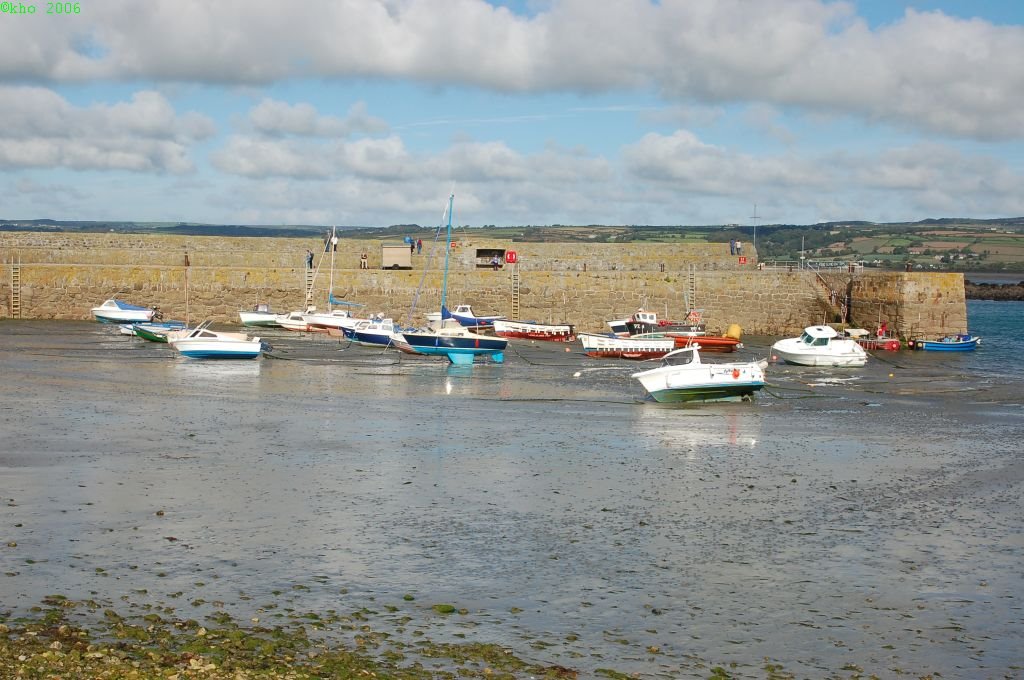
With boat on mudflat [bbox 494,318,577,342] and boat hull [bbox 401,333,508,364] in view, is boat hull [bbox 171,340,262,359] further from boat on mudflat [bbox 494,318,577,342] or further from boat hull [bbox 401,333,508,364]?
boat on mudflat [bbox 494,318,577,342]

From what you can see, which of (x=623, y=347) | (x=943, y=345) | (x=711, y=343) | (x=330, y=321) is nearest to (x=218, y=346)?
(x=330, y=321)

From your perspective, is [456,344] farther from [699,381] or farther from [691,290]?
[691,290]

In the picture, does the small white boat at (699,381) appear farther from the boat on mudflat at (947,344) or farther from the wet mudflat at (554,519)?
the boat on mudflat at (947,344)

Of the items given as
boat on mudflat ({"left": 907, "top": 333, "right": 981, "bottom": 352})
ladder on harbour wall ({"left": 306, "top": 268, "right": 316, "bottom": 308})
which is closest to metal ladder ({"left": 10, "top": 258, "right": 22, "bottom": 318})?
ladder on harbour wall ({"left": 306, "top": 268, "right": 316, "bottom": 308})

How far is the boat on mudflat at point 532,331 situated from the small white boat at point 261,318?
8846 millimetres

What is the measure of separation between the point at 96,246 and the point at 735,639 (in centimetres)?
4802

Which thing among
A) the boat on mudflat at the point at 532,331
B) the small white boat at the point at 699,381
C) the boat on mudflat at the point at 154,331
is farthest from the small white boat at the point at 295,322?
the small white boat at the point at 699,381

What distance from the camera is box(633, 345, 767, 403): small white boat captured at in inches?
1003

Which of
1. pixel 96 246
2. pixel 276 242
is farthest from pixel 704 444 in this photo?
pixel 96 246

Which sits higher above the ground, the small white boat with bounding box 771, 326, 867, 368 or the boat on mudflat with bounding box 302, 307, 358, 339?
the boat on mudflat with bounding box 302, 307, 358, 339

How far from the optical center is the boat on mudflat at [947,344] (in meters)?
41.3

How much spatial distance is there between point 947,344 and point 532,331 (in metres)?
15.1

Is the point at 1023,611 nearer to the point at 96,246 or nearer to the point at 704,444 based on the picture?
the point at 704,444

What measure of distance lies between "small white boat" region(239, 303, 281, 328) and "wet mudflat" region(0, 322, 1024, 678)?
59.8 ft
